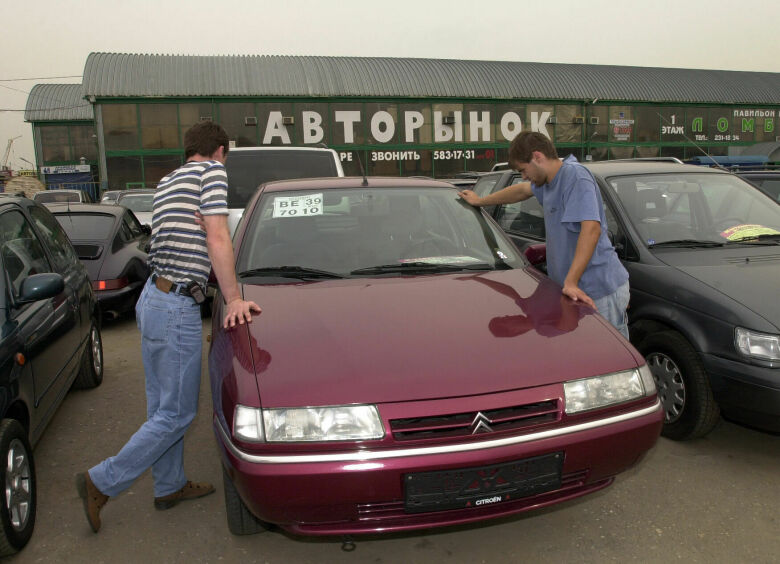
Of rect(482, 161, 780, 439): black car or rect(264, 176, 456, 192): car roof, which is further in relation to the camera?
rect(264, 176, 456, 192): car roof

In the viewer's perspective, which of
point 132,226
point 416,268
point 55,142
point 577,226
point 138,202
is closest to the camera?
point 416,268

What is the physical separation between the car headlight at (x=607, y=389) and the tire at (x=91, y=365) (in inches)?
143

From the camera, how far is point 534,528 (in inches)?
108

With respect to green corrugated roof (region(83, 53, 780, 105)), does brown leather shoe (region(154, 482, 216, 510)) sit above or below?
below

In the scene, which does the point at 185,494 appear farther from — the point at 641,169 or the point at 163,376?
the point at 641,169

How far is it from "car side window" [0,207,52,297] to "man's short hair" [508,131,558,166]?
109 inches

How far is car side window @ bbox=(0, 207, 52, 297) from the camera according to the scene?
10.3 feet

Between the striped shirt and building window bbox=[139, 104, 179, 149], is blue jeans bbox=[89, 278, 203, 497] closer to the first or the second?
the striped shirt

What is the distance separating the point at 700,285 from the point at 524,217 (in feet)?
6.73

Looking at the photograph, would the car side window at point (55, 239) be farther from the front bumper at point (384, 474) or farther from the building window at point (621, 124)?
the building window at point (621, 124)

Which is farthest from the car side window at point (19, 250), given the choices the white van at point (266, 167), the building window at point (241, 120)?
the building window at point (241, 120)

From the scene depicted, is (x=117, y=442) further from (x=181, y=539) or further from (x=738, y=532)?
(x=738, y=532)

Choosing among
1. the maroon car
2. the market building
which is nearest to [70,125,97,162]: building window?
the market building

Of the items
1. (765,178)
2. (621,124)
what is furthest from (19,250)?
(621,124)
